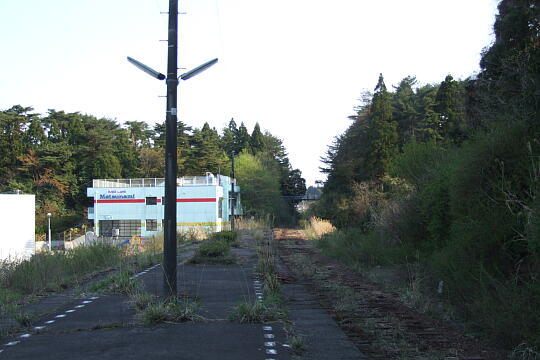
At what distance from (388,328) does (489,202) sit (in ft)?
8.96

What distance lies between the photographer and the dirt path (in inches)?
271

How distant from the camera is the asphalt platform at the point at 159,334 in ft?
22.0

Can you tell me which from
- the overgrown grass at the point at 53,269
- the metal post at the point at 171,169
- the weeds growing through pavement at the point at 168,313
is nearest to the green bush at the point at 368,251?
the metal post at the point at 171,169

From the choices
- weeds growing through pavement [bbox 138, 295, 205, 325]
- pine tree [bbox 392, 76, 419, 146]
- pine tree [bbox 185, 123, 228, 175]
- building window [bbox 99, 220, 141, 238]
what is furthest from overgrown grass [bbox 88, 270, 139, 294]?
A: pine tree [bbox 185, 123, 228, 175]

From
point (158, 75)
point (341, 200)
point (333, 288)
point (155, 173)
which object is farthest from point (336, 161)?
point (158, 75)

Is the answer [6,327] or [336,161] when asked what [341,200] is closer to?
[336,161]

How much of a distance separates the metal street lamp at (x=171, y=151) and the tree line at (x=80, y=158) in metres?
45.1

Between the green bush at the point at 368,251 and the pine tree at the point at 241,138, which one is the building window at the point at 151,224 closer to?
the green bush at the point at 368,251

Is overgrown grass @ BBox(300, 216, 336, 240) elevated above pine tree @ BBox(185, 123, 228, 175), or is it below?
below

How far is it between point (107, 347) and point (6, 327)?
2.21 m

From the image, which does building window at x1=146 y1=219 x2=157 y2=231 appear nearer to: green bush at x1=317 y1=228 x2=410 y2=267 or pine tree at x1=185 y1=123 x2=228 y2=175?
pine tree at x1=185 y1=123 x2=228 y2=175

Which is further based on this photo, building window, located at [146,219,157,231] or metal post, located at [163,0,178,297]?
building window, located at [146,219,157,231]

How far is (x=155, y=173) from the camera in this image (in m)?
76.7

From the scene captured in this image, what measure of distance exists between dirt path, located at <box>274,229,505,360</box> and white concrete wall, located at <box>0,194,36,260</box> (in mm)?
31470
